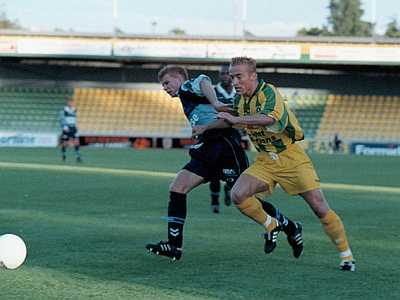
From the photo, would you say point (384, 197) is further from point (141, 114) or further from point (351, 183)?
point (141, 114)

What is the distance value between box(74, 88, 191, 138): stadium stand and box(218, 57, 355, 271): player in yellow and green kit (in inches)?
1576

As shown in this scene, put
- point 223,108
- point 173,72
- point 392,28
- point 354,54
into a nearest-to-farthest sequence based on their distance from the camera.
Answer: point 223,108, point 173,72, point 354,54, point 392,28

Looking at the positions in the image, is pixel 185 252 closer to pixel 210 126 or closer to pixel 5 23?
pixel 210 126

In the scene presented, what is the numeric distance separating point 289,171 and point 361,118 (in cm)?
4186

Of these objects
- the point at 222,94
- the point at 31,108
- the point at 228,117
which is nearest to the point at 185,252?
the point at 228,117

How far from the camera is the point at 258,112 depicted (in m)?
8.03

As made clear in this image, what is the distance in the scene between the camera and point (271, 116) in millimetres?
7879

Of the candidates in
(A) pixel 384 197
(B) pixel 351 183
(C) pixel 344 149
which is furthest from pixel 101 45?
(A) pixel 384 197

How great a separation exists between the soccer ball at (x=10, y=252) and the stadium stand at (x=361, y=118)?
40868 mm

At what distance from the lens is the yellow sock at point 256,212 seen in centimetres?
840

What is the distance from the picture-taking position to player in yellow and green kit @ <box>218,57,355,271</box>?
798cm

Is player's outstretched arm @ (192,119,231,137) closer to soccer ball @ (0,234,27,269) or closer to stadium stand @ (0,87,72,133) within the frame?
soccer ball @ (0,234,27,269)

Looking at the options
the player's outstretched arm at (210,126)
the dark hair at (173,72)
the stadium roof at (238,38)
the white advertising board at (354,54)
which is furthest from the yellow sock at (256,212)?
the stadium roof at (238,38)

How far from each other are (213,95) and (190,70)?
1680 inches
